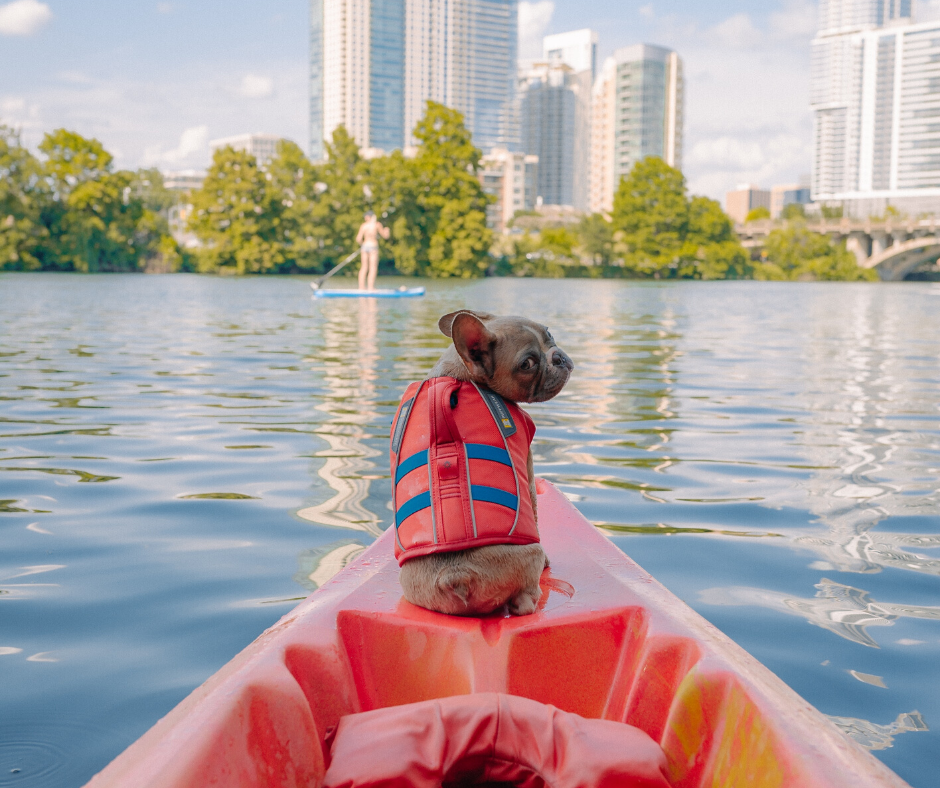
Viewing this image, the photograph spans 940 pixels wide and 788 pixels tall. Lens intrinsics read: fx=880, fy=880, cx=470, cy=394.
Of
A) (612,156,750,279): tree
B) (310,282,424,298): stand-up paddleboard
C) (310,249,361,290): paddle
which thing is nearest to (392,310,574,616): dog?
(310,249,361,290): paddle

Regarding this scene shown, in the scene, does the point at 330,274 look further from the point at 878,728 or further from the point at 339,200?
the point at 339,200

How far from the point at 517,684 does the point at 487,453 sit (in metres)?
0.58

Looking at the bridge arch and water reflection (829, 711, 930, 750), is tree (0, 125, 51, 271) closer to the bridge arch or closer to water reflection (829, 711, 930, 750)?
water reflection (829, 711, 930, 750)

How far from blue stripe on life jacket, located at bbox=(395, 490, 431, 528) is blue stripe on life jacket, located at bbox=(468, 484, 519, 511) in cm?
12

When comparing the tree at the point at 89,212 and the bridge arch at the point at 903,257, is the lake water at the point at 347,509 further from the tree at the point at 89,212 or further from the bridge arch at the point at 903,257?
the bridge arch at the point at 903,257

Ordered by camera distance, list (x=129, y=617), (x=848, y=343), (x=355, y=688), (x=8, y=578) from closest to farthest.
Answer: (x=355, y=688)
(x=129, y=617)
(x=8, y=578)
(x=848, y=343)

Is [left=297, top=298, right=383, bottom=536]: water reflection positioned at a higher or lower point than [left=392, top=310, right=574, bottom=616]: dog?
lower

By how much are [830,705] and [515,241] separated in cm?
5917

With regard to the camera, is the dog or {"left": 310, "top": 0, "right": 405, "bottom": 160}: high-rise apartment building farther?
{"left": 310, "top": 0, "right": 405, "bottom": 160}: high-rise apartment building

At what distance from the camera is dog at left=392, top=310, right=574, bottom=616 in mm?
2246

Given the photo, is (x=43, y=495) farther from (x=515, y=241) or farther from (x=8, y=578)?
(x=515, y=241)

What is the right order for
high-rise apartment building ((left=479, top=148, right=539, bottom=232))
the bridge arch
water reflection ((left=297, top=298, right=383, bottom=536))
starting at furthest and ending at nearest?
high-rise apartment building ((left=479, top=148, right=539, bottom=232)) → the bridge arch → water reflection ((left=297, top=298, right=383, bottom=536))

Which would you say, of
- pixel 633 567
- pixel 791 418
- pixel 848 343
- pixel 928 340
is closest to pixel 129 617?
pixel 633 567

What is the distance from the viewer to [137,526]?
4.18 meters
